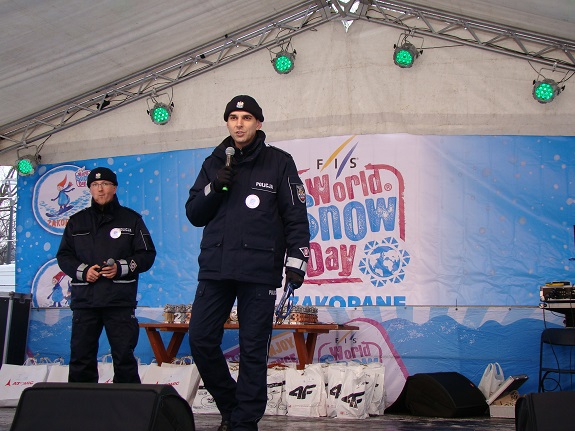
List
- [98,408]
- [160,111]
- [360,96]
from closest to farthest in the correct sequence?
[98,408]
[360,96]
[160,111]

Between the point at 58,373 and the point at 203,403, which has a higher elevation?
the point at 58,373

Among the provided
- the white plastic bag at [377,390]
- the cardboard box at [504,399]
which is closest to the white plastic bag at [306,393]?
the white plastic bag at [377,390]

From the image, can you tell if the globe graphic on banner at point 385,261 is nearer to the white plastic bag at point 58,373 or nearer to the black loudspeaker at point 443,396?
the black loudspeaker at point 443,396

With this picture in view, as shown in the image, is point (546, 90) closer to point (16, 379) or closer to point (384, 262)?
point (384, 262)

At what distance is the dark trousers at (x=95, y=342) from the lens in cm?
443

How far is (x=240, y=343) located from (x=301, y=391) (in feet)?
8.86

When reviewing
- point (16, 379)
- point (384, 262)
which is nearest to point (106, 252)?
point (16, 379)

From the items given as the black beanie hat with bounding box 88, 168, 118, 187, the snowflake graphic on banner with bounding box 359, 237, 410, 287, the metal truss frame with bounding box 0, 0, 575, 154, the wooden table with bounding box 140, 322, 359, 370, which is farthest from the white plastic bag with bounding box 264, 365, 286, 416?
the metal truss frame with bounding box 0, 0, 575, 154

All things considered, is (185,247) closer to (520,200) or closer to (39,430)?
(520,200)

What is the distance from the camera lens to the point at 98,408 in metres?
2.53

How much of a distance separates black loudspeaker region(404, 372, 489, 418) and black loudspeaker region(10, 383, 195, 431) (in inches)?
151

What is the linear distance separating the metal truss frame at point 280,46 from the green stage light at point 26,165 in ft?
0.49

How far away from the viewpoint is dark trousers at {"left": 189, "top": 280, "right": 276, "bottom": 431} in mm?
3400

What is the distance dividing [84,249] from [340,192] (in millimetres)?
3218
